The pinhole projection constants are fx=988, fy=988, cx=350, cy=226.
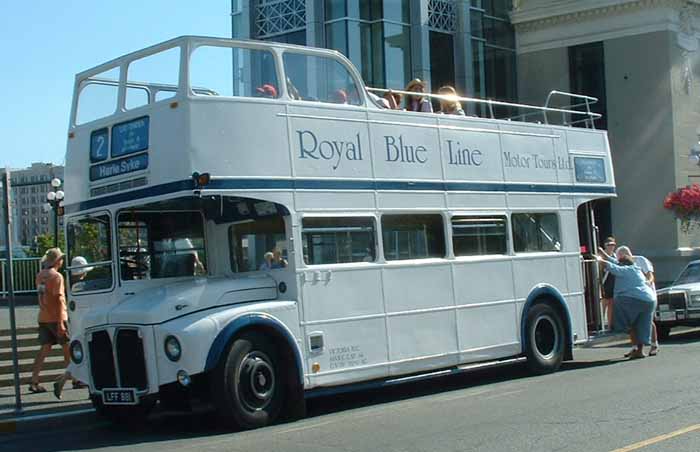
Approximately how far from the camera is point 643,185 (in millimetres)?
34656

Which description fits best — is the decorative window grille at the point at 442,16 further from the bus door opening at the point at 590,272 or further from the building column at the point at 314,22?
the bus door opening at the point at 590,272

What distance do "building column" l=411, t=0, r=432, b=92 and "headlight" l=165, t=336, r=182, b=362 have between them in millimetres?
23302

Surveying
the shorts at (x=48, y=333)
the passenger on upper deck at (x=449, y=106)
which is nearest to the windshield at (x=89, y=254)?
the shorts at (x=48, y=333)

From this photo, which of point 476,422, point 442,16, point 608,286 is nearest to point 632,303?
point 608,286

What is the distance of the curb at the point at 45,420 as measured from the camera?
11594 millimetres

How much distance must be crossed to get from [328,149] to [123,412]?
400cm

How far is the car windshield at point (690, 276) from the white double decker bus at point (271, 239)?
25.9ft

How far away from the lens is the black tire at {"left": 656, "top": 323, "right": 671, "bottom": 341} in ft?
66.0

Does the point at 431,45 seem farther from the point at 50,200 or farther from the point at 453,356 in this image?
the point at 453,356

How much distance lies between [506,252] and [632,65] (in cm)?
2231

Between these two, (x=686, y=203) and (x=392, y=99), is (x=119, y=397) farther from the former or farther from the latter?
(x=686, y=203)

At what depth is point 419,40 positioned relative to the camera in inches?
1283

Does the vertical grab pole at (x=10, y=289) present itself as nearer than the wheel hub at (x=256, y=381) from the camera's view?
No

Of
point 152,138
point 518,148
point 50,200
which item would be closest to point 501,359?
point 518,148
